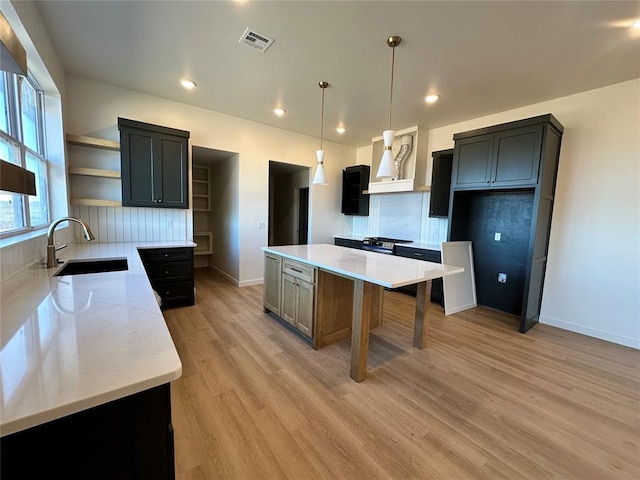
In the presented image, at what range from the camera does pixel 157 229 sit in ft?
12.3

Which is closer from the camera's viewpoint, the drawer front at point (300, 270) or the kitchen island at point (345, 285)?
the kitchen island at point (345, 285)

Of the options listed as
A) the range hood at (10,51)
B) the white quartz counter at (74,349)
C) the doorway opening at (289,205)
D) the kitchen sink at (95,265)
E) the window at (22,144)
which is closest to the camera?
the white quartz counter at (74,349)

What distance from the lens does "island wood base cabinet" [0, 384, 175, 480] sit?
616mm

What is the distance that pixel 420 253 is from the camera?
404cm

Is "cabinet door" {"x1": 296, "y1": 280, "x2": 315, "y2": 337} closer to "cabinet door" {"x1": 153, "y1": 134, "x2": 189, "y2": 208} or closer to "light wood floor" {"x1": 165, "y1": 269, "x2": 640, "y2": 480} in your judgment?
"light wood floor" {"x1": 165, "y1": 269, "x2": 640, "y2": 480}

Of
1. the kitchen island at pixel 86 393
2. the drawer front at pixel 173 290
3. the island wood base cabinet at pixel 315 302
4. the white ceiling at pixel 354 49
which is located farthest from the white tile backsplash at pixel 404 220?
the kitchen island at pixel 86 393

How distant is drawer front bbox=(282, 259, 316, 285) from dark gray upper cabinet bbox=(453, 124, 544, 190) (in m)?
2.51

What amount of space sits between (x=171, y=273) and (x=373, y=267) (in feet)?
8.56

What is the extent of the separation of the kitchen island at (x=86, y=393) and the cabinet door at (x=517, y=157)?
147 inches

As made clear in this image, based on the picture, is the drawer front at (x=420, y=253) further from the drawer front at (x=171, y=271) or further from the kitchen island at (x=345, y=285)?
the drawer front at (x=171, y=271)

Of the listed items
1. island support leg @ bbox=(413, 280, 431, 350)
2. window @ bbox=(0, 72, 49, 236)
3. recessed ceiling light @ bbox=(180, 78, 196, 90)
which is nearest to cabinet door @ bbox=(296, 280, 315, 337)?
island support leg @ bbox=(413, 280, 431, 350)

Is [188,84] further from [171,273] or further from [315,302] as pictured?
[315,302]

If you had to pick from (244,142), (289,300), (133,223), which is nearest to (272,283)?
(289,300)

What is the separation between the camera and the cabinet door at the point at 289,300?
279 centimetres
